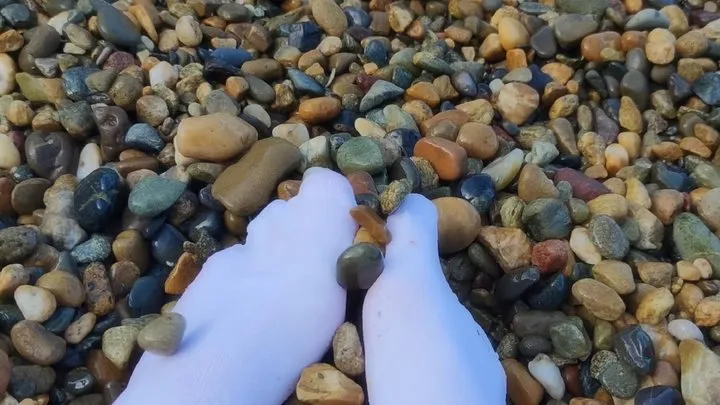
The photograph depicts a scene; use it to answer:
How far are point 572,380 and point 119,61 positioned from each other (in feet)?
5.14

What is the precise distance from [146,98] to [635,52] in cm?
155

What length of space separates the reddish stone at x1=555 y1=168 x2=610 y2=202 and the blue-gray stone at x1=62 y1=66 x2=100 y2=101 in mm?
1348

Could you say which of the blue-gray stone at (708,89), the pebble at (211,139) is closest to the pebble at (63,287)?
the pebble at (211,139)

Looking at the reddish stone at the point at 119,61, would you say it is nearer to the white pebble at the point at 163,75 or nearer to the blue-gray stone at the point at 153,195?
the white pebble at the point at 163,75

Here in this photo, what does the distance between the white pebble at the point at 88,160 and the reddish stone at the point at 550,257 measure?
1.17m

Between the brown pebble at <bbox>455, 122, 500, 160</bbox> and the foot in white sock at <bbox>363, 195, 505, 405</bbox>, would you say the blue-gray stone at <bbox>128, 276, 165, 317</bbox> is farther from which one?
the brown pebble at <bbox>455, 122, 500, 160</bbox>

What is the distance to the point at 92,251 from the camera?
72.0 inches

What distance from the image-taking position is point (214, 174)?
77.0 inches

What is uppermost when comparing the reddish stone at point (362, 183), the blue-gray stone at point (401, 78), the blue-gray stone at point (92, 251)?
the reddish stone at point (362, 183)

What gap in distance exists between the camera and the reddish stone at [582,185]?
83.4 inches

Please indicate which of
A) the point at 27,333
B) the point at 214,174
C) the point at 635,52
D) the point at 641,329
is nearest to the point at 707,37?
the point at 635,52

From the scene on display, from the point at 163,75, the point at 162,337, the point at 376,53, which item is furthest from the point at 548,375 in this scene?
the point at 163,75

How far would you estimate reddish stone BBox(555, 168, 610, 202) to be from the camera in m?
2.12

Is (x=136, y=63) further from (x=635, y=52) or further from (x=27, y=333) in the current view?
(x=635, y=52)
